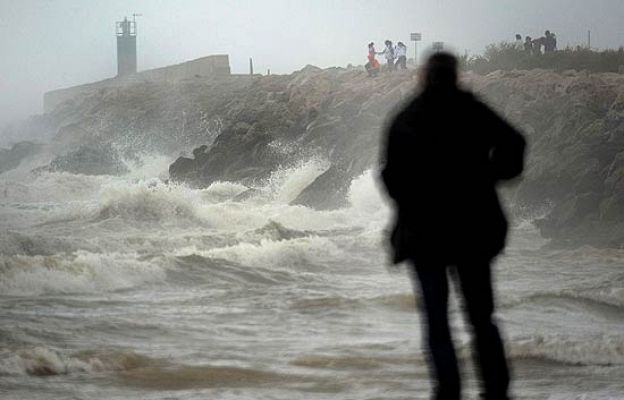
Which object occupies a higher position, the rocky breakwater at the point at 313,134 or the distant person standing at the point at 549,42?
the distant person standing at the point at 549,42

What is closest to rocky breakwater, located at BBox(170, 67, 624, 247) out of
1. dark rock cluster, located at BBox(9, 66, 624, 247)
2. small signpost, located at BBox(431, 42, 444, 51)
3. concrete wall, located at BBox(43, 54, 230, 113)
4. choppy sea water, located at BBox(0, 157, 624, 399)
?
dark rock cluster, located at BBox(9, 66, 624, 247)

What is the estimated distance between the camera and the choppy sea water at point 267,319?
8070 mm

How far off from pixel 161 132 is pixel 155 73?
2248 cm

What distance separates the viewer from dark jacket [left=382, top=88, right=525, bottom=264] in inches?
161

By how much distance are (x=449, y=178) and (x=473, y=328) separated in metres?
0.55

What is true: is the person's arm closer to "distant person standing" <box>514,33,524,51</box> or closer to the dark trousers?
the dark trousers

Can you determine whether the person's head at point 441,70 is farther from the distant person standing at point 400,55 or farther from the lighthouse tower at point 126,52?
the lighthouse tower at point 126,52

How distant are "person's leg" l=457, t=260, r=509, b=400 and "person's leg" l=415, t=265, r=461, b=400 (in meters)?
0.09

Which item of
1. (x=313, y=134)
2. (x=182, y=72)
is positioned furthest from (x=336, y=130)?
A: (x=182, y=72)

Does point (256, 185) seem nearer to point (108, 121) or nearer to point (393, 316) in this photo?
point (393, 316)

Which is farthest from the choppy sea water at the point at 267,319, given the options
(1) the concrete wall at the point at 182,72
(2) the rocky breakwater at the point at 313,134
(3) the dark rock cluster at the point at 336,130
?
(1) the concrete wall at the point at 182,72

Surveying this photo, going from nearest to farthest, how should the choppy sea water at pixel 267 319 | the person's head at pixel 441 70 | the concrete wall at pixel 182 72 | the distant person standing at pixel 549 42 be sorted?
the person's head at pixel 441 70 → the choppy sea water at pixel 267 319 → the distant person standing at pixel 549 42 → the concrete wall at pixel 182 72

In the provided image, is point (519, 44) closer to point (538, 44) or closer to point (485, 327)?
point (538, 44)

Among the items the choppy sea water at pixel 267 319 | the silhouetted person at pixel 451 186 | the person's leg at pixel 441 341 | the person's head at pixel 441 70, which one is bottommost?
the choppy sea water at pixel 267 319
